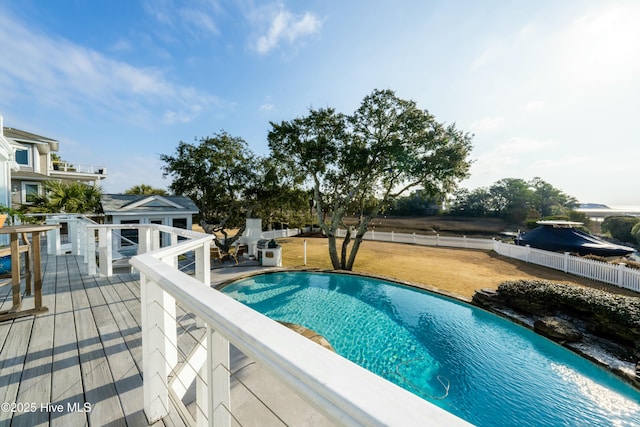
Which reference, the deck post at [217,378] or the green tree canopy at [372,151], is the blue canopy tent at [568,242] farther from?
the deck post at [217,378]

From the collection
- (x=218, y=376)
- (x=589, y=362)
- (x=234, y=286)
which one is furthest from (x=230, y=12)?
(x=589, y=362)

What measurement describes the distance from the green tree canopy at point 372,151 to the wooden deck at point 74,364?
32.2 feet

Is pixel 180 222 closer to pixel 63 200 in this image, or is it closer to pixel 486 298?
pixel 63 200

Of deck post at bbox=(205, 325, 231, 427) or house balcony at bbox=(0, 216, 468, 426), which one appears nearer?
house balcony at bbox=(0, 216, 468, 426)

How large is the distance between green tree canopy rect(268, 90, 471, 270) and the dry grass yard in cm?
228

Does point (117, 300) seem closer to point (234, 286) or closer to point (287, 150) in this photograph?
point (234, 286)

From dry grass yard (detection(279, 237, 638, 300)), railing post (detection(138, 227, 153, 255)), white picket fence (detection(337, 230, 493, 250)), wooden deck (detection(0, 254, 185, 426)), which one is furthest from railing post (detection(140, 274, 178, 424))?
white picket fence (detection(337, 230, 493, 250))

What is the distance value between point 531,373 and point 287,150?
38.3ft

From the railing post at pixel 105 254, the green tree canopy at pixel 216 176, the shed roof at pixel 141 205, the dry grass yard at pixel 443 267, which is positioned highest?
the green tree canopy at pixel 216 176

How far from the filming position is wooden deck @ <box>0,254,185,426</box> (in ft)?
5.94

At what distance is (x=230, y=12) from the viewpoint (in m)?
8.69

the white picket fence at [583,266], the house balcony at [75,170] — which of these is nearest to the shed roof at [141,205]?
the house balcony at [75,170]

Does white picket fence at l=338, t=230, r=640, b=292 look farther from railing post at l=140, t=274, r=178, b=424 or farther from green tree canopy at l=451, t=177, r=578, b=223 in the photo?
green tree canopy at l=451, t=177, r=578, b=223

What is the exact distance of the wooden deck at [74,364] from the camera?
1.81 m
